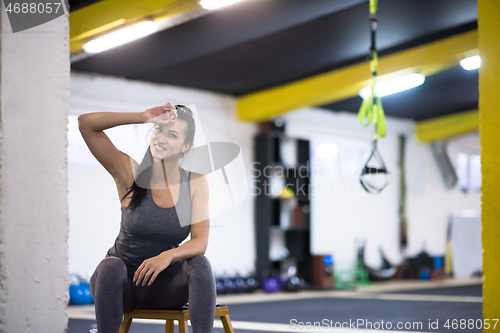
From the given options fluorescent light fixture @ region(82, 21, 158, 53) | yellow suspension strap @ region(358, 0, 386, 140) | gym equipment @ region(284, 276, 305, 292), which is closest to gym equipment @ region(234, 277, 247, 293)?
gym equipment @ region(284, 276, 305, 292)

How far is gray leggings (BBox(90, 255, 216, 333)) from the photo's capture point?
174 centimetres

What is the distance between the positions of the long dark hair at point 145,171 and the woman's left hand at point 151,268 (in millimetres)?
206

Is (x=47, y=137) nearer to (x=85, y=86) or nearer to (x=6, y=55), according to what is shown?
(x=6, y=55)

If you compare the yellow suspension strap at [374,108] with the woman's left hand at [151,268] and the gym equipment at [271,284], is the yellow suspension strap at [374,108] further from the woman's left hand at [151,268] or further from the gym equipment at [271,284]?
the gym equipment at [271,284]

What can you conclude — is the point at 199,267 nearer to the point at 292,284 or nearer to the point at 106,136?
the point at 106,136

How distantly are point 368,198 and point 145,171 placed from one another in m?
7.12

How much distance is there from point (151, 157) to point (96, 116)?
0.26 m

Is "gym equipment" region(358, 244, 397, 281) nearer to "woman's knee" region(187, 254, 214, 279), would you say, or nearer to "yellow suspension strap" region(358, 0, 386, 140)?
"yellow suspension strap" region(358, 0, 386, 140)

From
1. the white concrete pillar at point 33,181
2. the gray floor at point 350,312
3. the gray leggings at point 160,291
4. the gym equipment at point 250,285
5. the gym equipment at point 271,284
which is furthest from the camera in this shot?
Answer: the gym equipment at point 271,284

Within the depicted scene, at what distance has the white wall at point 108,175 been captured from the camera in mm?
5859

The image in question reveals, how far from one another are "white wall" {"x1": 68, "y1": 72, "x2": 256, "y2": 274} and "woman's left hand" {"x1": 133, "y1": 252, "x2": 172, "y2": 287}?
12.1 feet

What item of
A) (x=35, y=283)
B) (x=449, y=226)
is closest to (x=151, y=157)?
(x=35, y=283)

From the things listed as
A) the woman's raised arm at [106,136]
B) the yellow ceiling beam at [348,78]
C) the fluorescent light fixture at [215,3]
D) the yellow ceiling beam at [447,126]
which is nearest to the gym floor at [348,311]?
the woman's raised arm at [106,136]

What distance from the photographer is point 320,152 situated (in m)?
8.15
